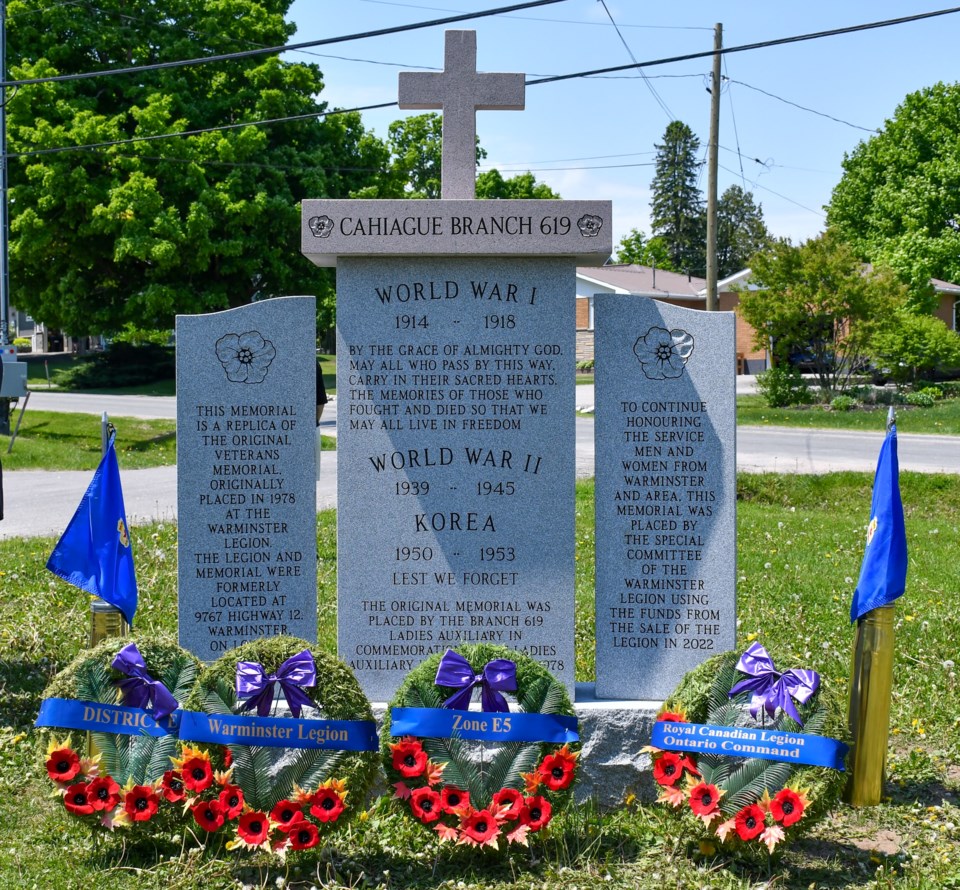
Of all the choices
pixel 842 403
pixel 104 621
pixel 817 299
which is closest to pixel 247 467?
pixel 104 621

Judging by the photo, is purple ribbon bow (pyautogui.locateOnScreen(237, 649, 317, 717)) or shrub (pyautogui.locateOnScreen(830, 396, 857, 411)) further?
shrub (pyautogui.locateOnScreen(830, 396, 857, 411))

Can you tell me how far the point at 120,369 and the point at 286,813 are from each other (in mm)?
32929

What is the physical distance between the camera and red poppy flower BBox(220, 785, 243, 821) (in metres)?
4.27

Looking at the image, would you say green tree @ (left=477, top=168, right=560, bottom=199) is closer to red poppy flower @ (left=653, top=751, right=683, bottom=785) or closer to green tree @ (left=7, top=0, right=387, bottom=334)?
green tree @ (left=7, top=0, right=387, bottom=334)

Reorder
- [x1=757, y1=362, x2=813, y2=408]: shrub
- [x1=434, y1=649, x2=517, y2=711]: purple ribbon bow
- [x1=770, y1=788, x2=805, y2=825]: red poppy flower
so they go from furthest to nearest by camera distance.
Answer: [x1=757, y1=362, x2=813, y2=408]: shrub → [x1=434, y1=649, x2=517, y2=711]: purple ribbon bow → [x1=770, y1=788, x2=805, y2=825]: red poppy flower

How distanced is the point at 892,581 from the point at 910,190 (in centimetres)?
3861

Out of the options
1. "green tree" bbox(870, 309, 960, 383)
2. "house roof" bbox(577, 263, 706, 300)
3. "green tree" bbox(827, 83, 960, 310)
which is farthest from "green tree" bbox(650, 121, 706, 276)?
"green tree" bbox(870, 309, 960, 383)

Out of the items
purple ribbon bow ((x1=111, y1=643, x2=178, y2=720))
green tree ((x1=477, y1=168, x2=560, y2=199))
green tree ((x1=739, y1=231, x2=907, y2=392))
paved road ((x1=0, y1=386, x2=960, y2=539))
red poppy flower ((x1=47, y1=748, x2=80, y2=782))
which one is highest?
green tree ((x1=477, y1=168, x2=560, y2=199))

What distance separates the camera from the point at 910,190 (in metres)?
39.7

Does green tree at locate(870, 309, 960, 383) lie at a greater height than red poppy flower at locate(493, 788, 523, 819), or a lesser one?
greater

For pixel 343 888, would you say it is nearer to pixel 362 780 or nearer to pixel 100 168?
pixel 362 780

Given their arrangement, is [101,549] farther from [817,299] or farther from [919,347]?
[919,347]

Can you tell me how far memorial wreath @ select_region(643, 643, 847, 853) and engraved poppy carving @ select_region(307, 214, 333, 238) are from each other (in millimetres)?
2596

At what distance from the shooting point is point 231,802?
4297 mm
